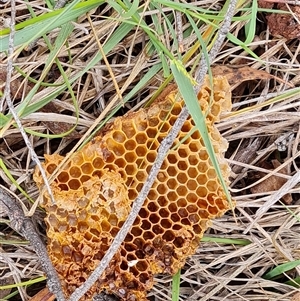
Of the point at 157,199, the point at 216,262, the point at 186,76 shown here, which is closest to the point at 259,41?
the point at 186,76

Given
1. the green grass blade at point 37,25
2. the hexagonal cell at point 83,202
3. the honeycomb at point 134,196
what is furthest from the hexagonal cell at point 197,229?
the green grass blade at point 37,25

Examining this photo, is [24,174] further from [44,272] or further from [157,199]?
[157,199]

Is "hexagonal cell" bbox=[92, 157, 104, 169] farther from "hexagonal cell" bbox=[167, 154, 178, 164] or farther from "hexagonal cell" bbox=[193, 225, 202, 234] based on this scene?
"hexagonal cell" bbox=[193, 225, 202, 234]

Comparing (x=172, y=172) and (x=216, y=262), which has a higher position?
(x=172, y=172)

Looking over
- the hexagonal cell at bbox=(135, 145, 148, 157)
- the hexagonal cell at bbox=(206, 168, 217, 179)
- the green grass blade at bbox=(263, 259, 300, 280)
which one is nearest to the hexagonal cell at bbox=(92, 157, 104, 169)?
the hexagonal cell at bbox=(135, 145, 148, 157)

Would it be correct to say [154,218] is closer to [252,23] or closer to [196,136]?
[196,136]

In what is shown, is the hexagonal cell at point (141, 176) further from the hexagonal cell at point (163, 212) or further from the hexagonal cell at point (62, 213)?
the hexagonal cell at point (62, 213)
